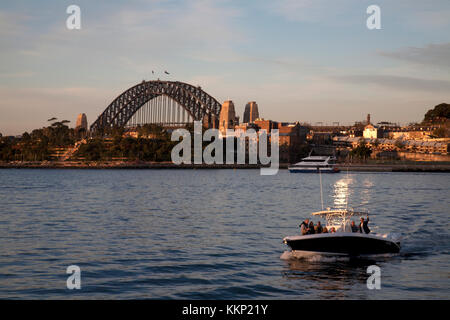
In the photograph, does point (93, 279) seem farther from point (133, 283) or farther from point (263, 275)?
point (263, 275)

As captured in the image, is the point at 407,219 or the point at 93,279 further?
the point at 407,219

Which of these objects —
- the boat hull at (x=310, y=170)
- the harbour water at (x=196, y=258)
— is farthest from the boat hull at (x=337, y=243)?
the boat hull at (x=310, y=170)

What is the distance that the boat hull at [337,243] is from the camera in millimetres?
26562

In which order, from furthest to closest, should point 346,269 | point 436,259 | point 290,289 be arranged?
point 436,259
point 346,269
point 290,289

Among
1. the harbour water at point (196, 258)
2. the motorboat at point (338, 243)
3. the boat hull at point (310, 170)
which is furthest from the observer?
the boat hull at point (310, 170)

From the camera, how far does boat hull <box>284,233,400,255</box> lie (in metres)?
26.6

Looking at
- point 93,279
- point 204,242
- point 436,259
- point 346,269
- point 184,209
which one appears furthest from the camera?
point 184,209

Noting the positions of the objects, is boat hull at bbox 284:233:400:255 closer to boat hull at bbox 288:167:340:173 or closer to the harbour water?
the harbour water

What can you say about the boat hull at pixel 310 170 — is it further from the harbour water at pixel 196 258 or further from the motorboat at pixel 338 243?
the motorboat at pixel 338 243

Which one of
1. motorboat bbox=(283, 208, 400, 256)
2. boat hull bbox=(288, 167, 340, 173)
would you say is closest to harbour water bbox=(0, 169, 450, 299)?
motorboat bbox=(283, 208, 400, 256)

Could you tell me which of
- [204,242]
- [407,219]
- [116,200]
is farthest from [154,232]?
[116,200]

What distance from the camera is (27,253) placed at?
2853 cm

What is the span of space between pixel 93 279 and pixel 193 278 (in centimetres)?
402

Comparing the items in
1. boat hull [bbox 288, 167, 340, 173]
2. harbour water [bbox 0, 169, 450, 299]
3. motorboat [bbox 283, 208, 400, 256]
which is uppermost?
motorboat [bbox 283, 208, 400, 256]
